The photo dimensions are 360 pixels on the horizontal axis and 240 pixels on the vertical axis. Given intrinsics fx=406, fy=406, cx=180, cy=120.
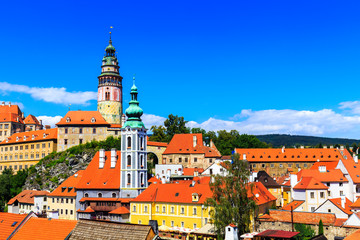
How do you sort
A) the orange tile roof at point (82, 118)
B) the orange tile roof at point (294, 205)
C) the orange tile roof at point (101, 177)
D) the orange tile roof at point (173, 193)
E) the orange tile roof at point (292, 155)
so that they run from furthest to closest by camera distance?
the orange tile roof at point (82, 118) < the orange tile roof at point (292, 155) < the orange tile roof at point (101, 177) < the orange tile roof at point (294, 205) < the orange tile roof at point (173, 193)

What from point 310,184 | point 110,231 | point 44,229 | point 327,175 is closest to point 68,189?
point 44,229

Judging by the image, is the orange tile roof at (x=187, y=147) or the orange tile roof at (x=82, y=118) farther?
the orange tile roof at (x=82, y=118)

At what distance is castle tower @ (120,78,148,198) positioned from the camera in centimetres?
5422

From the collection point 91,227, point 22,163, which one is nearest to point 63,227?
point 91,227

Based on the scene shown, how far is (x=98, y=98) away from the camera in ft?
287

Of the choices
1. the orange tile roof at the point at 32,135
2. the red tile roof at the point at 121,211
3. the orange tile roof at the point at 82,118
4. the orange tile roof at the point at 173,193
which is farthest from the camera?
the orange tile roof at the point at 32,135

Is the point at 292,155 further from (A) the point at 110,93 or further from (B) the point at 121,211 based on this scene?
(B) the point at 121,211

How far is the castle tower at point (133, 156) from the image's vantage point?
54.2 meters

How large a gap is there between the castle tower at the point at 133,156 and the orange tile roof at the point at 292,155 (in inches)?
1247

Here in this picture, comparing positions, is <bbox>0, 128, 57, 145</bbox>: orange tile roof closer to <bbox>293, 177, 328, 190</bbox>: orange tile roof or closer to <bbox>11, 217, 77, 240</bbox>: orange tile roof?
<bbox>293, 177, 328, 190</bbox>: orange tile roof

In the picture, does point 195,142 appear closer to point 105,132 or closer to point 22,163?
point 105,132

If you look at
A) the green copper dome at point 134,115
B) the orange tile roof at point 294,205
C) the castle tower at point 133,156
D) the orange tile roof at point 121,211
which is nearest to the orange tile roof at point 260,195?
the orange tile roof at point 294,205

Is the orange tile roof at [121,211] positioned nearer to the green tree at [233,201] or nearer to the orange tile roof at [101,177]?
the orange tile roof at [101,177]

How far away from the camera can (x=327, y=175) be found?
179 feet
